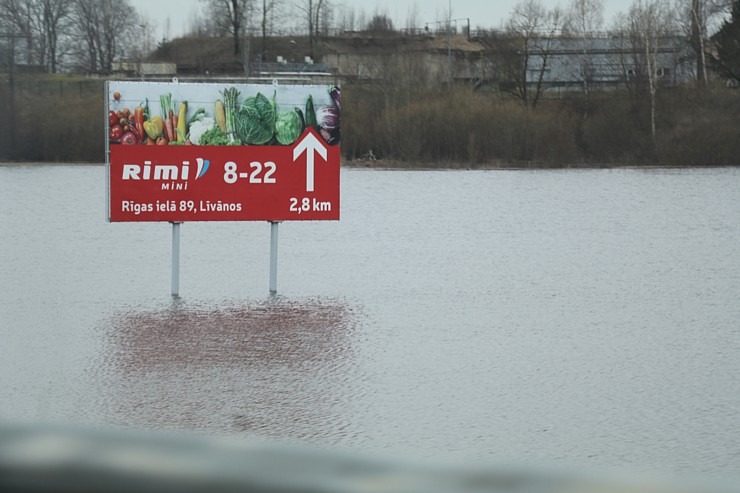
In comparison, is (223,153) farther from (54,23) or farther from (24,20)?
(54,23)

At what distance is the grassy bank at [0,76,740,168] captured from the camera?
65.2 metres

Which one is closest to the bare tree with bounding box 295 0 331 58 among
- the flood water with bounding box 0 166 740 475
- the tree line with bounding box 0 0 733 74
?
the tree line with bounding box 0 0 733 74

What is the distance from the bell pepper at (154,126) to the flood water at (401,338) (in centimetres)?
210

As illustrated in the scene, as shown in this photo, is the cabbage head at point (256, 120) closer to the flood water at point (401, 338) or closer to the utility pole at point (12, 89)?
the flood water at point (401, 338)

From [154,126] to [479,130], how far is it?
173 feet

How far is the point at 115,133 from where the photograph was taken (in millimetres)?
13891

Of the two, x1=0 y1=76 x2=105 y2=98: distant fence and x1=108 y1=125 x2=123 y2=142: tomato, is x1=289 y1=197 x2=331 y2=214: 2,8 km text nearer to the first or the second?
x1=108 y1=125 x2=123 y2=142: tomato

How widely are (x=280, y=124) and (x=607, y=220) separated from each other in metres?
14.8

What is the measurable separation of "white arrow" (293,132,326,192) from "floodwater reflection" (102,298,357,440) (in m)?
1.65

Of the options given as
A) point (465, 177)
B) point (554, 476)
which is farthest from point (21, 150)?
point (554, 476)

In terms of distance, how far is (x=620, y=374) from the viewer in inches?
392

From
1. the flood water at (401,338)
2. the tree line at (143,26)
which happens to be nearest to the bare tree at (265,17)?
the tree line at (143,26)

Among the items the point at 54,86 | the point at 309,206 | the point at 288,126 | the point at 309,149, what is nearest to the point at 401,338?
the point at 309,206

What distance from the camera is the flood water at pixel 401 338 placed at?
7988 millimetres
